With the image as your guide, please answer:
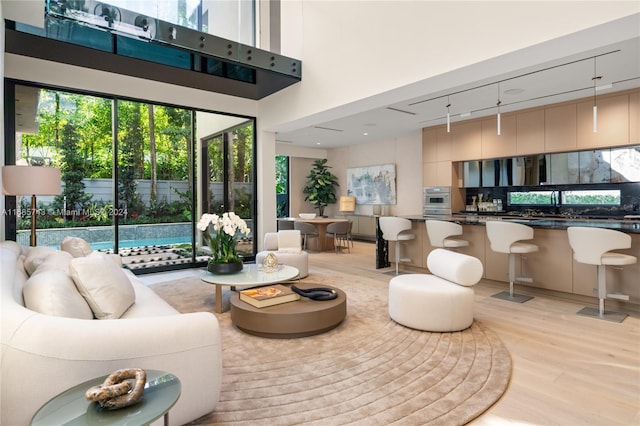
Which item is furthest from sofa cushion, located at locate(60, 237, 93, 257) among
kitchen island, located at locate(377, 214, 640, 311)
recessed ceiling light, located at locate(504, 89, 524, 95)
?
recessed ceiling light, located at locate(504, 89, 524, 95)

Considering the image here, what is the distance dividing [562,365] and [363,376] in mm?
1528

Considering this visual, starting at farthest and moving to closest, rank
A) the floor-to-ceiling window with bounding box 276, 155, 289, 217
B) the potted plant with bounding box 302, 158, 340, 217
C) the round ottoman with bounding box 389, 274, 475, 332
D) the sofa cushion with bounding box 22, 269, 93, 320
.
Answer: the floor-to-ceiling window with bounding box 276, 155, 289, 217 < the potted plant with bounding box 302, 158, 340, 217 < the round ottoman with bounding box 389, 274, 475, 332 < the sofa cushion with bounding box 22, 269, 93, 320

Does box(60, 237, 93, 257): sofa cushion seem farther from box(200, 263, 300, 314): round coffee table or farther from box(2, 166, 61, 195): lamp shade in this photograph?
box(200, 263, 300, 314): round coffee table

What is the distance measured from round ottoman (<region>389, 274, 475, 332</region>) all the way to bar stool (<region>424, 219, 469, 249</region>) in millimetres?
1831

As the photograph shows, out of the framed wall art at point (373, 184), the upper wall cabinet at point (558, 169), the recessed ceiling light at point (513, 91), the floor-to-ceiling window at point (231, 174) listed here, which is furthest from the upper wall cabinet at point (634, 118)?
the floor-to-ceiling window at point (231, 174)

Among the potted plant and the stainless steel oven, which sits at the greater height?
the potted plant

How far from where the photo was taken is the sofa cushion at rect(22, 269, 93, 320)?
1.73m

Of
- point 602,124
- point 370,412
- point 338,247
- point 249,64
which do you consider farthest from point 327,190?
point 370,412

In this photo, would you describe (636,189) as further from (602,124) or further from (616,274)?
(616,274)

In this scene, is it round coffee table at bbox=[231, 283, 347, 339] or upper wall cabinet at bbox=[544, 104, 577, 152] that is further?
upper wall cabinet at bbox=[544, 104, 577, 152]

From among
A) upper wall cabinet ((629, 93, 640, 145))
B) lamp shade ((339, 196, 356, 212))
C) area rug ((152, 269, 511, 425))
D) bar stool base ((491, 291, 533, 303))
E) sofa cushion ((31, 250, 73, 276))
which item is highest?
upper wall cabinet ((629, 93, 640, 145))

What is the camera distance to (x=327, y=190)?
434 inches

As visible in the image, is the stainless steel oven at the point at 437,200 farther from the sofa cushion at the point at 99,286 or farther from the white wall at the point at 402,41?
the sofa cushion at the point at 99,286

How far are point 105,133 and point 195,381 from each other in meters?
4.87
